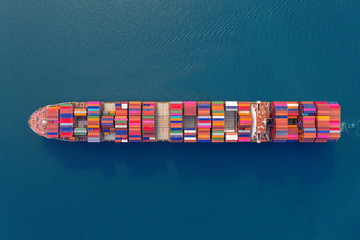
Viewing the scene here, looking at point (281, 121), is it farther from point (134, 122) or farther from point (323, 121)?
point (134, 122)

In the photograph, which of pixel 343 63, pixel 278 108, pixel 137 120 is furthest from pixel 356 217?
pixel 137 120

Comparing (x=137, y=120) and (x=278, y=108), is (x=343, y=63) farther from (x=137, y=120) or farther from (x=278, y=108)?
(x=137, y=120)

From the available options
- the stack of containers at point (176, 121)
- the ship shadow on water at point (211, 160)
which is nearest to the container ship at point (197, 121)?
the stack of containers at point (176, 121)

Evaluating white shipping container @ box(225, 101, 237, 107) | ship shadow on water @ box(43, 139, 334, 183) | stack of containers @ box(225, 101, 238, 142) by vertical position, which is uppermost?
white shipping container @ box(225, 101, 237, 107)

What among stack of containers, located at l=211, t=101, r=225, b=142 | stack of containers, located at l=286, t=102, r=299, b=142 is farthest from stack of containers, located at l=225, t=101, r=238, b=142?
stack of containers, located at l=286, t=102, r=299, b=142

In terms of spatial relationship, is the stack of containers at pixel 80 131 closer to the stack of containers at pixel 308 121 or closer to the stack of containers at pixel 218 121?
the stack of containers at pixel 218 121

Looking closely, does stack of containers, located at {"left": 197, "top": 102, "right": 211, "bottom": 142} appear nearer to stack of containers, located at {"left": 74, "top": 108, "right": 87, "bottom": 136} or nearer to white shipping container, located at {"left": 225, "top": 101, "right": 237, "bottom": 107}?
white shipping container, located at {"left": 225, "top": 101, "right": 237, "bottom": 107}

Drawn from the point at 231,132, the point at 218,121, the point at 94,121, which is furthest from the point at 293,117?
the point at 94,121
